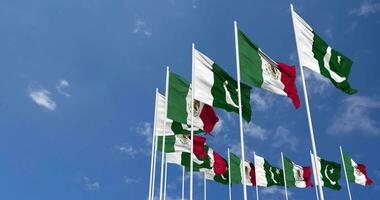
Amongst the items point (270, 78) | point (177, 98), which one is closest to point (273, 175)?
point (177, 98)

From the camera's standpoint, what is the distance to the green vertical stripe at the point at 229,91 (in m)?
17.6

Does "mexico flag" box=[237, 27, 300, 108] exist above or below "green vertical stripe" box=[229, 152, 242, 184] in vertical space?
below

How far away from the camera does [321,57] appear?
17344 mm

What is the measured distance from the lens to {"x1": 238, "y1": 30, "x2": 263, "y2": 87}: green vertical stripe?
1662cm

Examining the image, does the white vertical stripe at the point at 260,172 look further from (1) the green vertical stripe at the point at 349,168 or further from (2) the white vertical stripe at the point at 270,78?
(2) the white vertical stripe at the point at 270,78

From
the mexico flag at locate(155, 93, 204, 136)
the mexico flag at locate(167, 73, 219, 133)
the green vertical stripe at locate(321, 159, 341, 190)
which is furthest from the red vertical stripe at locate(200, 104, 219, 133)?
the green vertical stripe at locate(321, 159, 341, 190)

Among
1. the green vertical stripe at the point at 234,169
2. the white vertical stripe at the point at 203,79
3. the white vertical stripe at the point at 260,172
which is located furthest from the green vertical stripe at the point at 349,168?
the white vertical stripe at the point at 203,79

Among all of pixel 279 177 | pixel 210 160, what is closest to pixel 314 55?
pixel 210 160

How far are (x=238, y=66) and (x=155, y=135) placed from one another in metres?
11.6

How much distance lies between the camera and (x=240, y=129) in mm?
15258

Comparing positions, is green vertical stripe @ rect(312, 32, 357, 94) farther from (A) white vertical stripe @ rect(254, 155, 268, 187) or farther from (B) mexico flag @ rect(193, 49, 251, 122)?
(A) white vertical stripe @ rect(254, 155, 268, 187)

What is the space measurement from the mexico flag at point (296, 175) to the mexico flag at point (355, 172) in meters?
3.76

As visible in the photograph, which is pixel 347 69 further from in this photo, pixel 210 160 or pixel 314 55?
pixel 210 160

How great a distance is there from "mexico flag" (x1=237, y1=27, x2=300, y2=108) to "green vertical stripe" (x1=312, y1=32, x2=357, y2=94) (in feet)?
3.92
